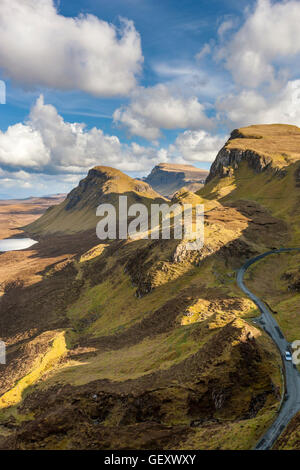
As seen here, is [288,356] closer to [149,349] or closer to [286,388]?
[286,388]

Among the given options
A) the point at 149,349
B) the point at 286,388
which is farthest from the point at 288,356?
the point at 149,349

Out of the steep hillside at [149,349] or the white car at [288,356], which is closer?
the steep hillside at [149,349]

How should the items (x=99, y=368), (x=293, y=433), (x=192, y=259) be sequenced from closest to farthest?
(x=293, y=433)
(x=99, y=368)
(x=192, y=259)

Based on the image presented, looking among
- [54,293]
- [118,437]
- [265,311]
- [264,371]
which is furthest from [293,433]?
[54,293]

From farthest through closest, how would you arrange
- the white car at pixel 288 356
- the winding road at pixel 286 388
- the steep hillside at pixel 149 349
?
the white car at pixel 288 356 < the steep hillside at pixel 149 349 < the winding road at pixel 286 388

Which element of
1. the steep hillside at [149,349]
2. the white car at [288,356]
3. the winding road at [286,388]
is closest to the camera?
the winding road at [286,388]

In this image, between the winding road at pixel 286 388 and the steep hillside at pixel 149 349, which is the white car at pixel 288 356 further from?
the steep hillside at pixel 149 349

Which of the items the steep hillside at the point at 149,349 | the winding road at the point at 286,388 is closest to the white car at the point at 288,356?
the winding road at the point at 286,388

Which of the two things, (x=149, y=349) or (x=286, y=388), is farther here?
(x=149, y=349)

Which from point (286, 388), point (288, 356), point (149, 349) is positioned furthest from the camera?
point (149, 349)

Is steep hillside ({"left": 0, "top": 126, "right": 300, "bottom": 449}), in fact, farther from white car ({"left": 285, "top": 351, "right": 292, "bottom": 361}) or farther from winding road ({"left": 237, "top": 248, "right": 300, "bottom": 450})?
white car ({"left": 285, "top": 351, "right": 292, "bottom": 361})

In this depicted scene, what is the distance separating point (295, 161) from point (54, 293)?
17692 centimetres

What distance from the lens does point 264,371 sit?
1389 inches

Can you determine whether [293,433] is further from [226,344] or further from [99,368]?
[99,368]
